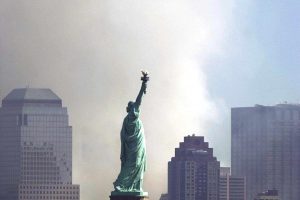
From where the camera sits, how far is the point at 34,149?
15712 centimetres

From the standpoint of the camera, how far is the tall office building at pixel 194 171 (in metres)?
173


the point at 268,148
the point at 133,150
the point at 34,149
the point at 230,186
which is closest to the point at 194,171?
the point at 230,186

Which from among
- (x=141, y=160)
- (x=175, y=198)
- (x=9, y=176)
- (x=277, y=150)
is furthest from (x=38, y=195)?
(x=141, y=160)

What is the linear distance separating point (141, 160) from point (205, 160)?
144463mm

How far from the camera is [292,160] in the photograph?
175750 millimetres

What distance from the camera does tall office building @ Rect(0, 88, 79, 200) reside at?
464ft

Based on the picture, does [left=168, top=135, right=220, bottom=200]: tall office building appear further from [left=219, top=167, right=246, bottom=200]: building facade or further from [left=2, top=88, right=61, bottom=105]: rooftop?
[left=2, top=88, right=61, bottom=105]: rooftop

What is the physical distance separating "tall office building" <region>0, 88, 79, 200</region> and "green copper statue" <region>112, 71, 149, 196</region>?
95.3m

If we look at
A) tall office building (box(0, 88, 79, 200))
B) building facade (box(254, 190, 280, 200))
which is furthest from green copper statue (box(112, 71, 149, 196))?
building facade (box(254, 190, 280, 200))

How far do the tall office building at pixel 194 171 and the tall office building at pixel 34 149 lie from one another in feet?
47.1

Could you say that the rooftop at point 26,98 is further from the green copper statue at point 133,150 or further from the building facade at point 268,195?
the green copper statue at point 133,150

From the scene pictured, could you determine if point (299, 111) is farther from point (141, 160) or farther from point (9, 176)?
point (141, 160)

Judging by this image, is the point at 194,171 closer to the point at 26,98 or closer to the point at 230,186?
the point at 230,186

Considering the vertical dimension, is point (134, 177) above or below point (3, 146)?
below
